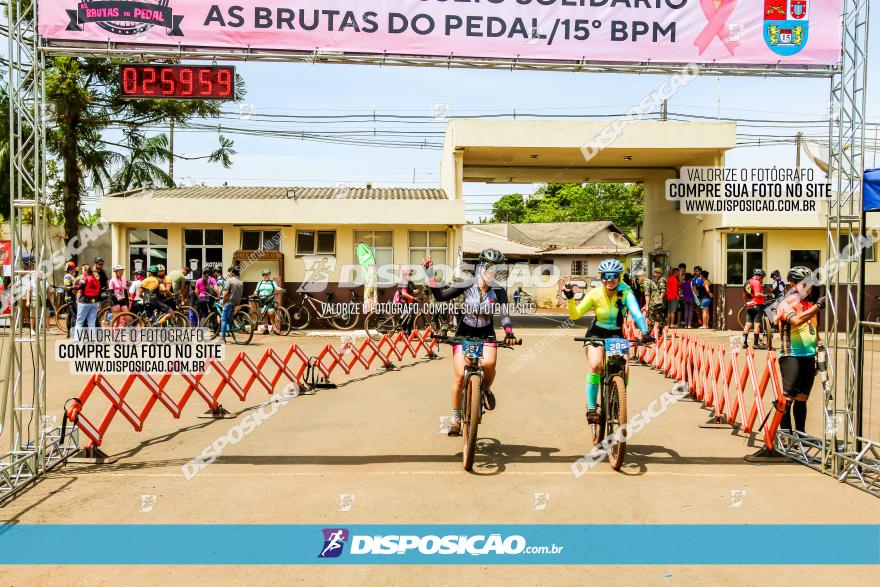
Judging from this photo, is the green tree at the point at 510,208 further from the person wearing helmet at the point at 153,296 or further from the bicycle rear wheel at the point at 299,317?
the person wearing helmet at the point at 153,296

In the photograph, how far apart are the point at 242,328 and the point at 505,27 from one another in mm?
13156

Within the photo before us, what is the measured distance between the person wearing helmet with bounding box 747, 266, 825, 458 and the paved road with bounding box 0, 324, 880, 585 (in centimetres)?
78

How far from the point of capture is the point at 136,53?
731cm

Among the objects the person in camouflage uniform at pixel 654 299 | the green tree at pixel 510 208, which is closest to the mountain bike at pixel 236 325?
the person in camouflage uniform at pixel 654 299

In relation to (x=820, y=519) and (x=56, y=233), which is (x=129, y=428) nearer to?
(x=820, y=519)


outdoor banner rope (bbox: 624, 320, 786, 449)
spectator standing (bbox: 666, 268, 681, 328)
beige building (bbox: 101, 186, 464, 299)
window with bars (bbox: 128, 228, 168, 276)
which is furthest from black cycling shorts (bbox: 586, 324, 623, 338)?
window with bars (bbox: 128, 228, 168, 276)

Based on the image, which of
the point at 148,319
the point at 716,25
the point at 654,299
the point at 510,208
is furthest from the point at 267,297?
the point at 510,208

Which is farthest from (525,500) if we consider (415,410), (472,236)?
(472,236)

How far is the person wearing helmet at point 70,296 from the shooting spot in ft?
61.3

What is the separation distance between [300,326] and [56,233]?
12.3m

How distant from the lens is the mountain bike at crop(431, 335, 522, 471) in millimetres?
6625

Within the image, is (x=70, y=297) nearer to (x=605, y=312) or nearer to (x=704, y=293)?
(x=605, y=312)

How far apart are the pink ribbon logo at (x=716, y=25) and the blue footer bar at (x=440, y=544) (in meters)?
5.02

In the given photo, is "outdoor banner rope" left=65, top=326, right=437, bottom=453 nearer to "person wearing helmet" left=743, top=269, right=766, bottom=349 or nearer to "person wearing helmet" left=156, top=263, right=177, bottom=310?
"person wearing helmet" left=156, top=263, right=177, bottom=310
